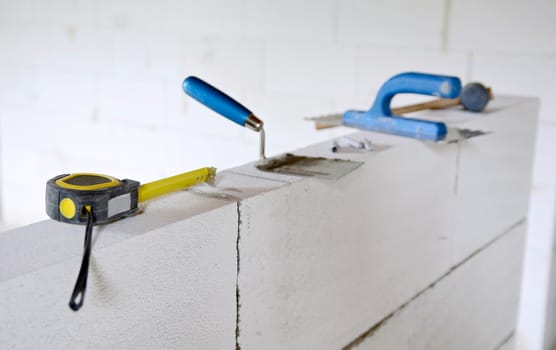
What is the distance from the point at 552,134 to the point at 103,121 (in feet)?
6.90

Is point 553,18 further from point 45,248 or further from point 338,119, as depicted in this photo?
point 45,248

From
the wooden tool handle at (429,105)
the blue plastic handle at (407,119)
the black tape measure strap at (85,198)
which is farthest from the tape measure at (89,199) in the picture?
the wooden tool handle at (429,105)

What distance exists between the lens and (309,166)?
109cm

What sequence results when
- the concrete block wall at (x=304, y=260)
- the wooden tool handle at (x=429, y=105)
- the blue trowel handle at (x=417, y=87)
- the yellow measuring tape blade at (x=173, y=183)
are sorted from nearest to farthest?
1. the concrete block wall at (x=304, y=260)
2. the yellow measuring tape blade at (x=173, y=183)
3. the blue trowel handle at (x=417, y=87)
4. the wooden tool handle at (x=429, y=105)

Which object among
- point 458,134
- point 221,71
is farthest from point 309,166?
point 221,71

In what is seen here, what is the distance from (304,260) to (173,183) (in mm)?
247

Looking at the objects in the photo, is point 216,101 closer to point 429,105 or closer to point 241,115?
point 241,115

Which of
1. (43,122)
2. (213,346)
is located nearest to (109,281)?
(213,346)

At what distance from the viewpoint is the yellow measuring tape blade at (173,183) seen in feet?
2.85

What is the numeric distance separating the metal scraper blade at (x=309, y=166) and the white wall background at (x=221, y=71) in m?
1.19

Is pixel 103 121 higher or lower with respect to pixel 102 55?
lower

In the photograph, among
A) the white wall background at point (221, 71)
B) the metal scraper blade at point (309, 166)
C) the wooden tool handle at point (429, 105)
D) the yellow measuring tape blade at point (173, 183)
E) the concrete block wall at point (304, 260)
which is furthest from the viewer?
the white wall background at point (221, 71)

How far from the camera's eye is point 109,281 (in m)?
0.72

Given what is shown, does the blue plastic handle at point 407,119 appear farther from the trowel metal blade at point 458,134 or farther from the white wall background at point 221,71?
the white wall background at point 221,71
